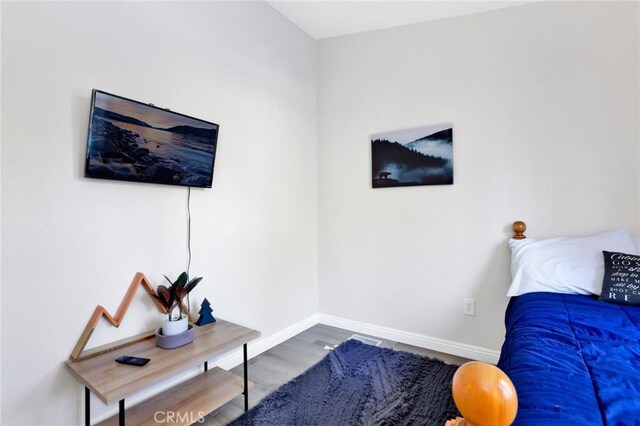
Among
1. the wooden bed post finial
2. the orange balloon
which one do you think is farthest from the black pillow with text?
the orange balloon

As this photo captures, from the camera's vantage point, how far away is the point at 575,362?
103cm

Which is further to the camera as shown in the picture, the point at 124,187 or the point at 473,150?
the point at 473,150

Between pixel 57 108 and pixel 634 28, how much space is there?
3.19 meters

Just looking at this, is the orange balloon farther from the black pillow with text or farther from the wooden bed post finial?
the wooden bed post finial

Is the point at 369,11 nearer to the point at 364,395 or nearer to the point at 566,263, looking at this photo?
the point at 566,263

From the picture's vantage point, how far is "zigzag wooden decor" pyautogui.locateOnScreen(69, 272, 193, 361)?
1.45m

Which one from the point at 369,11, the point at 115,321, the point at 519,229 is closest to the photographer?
the point at 115,321

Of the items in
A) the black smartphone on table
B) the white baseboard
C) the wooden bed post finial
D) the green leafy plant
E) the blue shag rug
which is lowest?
the blue shag rug

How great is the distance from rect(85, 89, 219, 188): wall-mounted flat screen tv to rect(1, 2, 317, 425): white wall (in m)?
0.08

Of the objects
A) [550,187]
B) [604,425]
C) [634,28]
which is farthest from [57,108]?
[634,28]

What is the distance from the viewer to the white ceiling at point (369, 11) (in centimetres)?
235

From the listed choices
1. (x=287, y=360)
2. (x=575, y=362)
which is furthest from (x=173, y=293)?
(x=575, y=362)

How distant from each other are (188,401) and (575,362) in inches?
66.9

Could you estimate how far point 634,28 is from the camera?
1961mm
